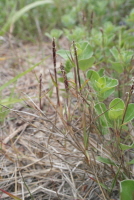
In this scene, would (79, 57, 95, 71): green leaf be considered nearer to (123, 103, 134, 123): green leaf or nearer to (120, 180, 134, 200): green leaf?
(123, 103, 134, 123): green leaf

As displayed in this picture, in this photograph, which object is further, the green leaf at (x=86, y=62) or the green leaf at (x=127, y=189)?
the green leaf at (x=86, y=62)

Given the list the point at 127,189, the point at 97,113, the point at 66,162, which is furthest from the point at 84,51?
the point at 127,189

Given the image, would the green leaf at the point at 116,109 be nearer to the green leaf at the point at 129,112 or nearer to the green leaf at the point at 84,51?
the green leaf at the point at 129,112

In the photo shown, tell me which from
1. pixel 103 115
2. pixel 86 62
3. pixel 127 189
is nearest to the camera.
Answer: pixel 127 189

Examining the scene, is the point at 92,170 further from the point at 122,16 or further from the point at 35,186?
the point at 122,16

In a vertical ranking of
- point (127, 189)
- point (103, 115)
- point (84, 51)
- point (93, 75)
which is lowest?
point (127, 189)

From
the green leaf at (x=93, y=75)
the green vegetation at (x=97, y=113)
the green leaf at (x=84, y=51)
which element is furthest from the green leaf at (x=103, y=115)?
the green leaf at (x=84, y=51)

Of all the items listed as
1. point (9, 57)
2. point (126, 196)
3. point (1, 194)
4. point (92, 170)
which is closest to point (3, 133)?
point (1, 194)

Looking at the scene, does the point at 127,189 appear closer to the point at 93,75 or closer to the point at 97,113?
the point at 97,113
